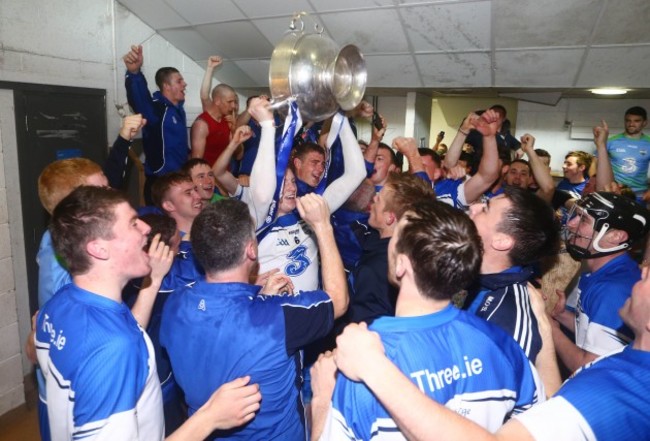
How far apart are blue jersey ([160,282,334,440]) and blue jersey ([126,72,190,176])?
2.78 meters

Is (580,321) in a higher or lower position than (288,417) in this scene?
higher

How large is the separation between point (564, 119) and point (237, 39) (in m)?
5.55

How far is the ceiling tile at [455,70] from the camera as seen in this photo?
447cm

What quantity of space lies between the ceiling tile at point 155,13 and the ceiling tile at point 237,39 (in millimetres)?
261

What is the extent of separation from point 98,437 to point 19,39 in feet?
10.7

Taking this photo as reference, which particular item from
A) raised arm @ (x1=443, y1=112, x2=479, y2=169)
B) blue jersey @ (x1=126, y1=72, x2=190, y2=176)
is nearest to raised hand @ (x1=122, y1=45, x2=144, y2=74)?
blue jersey @ (x1=126, y1=72, x2=190, y2=176)

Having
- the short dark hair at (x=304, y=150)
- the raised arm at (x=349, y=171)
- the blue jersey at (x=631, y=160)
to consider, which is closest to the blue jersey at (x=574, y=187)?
the blue jersey at (x=631, y=160)

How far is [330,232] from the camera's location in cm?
175

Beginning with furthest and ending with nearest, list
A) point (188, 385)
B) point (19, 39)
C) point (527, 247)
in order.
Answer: point (19, 39), point (527, 247), point (188, 385)

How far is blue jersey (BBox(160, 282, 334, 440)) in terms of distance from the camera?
1451 millimetres

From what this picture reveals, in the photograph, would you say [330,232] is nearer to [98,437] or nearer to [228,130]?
[98,437]

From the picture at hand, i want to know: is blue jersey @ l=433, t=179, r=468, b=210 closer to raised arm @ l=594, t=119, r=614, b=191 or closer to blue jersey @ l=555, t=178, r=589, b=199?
raised arm @ l=594, t=119, r=614, b=191

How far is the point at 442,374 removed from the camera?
111 centimetres

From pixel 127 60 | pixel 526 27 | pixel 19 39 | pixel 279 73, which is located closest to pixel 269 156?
pixel 279 73
